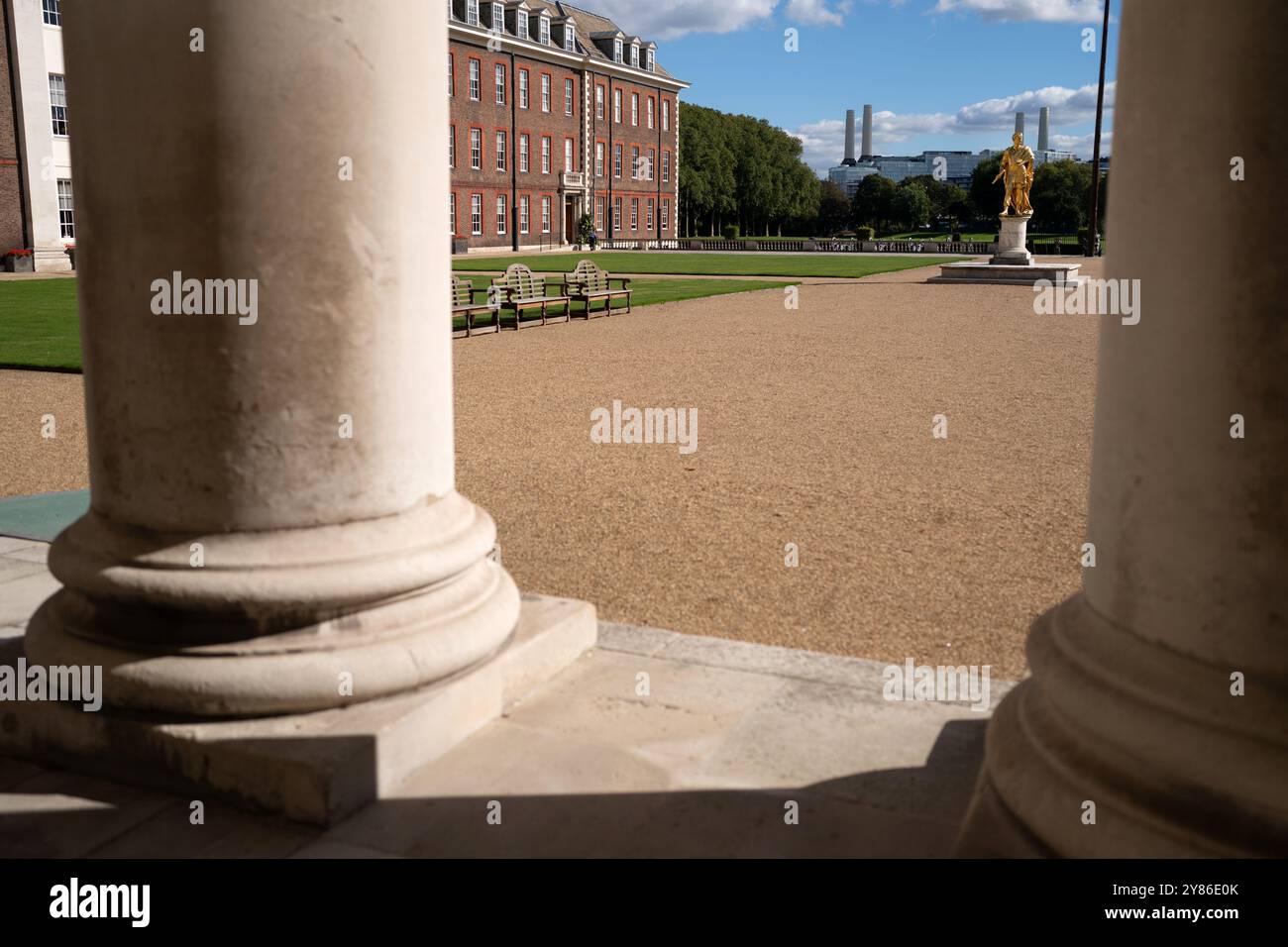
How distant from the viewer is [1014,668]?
484cm

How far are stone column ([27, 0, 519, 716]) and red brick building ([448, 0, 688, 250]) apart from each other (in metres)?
52.6

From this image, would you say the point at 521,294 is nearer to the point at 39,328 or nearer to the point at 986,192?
the point at 39,328

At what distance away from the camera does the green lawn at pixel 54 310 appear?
15.2 metres

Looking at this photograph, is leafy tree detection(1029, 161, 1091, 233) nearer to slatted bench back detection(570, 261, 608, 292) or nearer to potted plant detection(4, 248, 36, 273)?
potted plant detection(4, 248, 36, 273)

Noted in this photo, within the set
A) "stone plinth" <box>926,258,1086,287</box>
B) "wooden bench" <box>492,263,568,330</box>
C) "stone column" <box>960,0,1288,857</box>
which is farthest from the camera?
"stone plinth" <box>926,258,1086,287</box>

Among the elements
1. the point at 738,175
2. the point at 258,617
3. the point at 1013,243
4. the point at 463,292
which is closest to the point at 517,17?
the point at 1013,243

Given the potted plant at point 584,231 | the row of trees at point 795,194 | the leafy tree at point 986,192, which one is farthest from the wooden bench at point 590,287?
the leafy tree at point 986,192

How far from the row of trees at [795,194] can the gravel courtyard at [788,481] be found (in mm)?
63255

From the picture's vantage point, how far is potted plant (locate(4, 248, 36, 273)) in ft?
125

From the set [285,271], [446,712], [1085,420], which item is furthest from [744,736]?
[1085,420]

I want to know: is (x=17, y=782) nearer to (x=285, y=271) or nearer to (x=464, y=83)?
(x=285, y=271)

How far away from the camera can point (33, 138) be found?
39219mm

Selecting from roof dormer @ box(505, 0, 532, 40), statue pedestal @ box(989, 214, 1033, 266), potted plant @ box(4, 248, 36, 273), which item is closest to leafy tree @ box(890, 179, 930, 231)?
roof dormer @ box(505, 0, 532, 40)

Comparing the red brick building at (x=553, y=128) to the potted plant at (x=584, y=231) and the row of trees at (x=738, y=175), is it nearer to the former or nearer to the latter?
the potted plant at (x=584, y=231)
